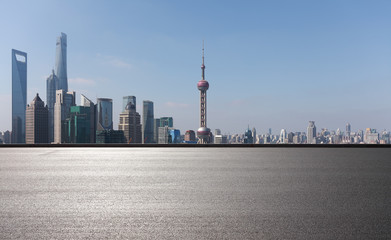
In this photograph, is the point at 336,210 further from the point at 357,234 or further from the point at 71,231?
the point at 71,231

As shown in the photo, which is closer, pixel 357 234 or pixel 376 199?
pixel 357 234

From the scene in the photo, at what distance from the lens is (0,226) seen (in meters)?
4.72

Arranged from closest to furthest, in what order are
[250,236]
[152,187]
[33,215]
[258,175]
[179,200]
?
[250,236], [33,215], [179,200], [152,187], [258,175]

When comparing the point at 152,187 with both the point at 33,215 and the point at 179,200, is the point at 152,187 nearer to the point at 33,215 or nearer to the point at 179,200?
the point at 179,200

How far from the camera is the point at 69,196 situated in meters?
6.77

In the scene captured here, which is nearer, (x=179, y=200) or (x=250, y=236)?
(x=250, y=236)

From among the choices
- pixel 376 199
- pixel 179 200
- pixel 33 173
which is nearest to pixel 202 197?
pixel 179 200

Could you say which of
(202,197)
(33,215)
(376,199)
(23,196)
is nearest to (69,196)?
(23,196)

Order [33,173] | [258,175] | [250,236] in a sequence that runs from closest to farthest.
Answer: [250,236], [258,175], [33,173]

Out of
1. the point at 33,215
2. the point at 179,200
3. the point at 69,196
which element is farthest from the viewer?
the point at 69,196

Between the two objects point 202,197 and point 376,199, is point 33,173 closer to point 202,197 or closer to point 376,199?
point 202,197

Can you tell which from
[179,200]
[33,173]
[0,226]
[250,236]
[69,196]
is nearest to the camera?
[250,236]

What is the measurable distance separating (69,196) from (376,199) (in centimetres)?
625

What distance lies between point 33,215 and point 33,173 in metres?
5.68
